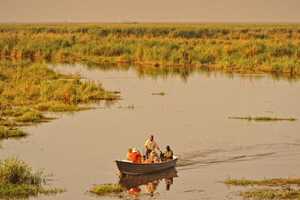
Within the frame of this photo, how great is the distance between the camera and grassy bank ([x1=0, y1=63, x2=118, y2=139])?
3706 centimetres

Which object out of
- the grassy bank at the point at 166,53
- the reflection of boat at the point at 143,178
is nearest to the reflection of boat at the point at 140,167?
the reflection of boat at the point at 143,178

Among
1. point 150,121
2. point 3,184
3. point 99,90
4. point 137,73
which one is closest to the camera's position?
point 3,184

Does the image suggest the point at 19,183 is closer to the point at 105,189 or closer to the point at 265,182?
the point at 105,189

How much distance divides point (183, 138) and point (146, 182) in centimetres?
806

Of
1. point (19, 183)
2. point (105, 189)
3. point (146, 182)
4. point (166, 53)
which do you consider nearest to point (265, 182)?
point (146, 182)

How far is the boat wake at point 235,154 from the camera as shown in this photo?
29500mm

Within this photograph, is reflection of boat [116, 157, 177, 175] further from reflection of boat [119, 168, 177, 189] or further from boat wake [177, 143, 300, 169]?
boat wake [177, 143, 300, 169]

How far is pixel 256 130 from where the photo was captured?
119 feet

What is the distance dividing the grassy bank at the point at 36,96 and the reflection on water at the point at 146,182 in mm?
8410

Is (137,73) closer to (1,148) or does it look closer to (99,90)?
(99,90)

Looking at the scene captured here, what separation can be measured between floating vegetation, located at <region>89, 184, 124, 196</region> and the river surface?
0.34 meters

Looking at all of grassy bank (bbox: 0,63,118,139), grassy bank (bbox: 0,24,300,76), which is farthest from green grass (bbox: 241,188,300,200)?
grassy bank (bbox: 0,24,300,76)

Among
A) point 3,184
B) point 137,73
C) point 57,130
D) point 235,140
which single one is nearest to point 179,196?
point 3,184

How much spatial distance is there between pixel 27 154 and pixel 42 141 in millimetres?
2790
